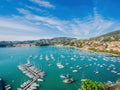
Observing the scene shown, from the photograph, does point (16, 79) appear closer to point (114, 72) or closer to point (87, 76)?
point (87, 76)

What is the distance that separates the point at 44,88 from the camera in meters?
48.8

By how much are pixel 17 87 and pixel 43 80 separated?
8.96 metres

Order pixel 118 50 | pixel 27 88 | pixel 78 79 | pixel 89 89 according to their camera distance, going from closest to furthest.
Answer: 1. pixel 89 89
2. pixel 27 88
3. pixel 78 79
4. pixel 118 50

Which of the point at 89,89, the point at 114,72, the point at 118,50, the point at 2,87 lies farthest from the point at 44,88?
the point at 118,50

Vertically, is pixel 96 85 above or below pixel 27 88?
above

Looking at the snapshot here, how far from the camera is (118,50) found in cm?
12962

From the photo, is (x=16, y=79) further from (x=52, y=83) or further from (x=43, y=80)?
(x=52, y=83)

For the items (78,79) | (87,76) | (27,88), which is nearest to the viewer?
(27,88)

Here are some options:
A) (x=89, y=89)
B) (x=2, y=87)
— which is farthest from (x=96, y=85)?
(x=2, y=87)

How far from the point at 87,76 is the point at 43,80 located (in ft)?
53.5

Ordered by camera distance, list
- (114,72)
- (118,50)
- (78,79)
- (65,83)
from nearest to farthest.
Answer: (65,83) < (78,79) < (114,72) < (118,50)

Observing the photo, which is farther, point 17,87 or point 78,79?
point 78,79

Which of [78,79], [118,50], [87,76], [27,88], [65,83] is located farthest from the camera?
[118,50]

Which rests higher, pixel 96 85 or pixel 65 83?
pixel 96 85
